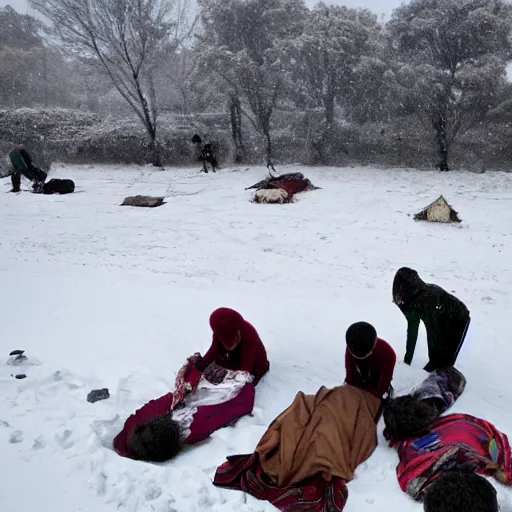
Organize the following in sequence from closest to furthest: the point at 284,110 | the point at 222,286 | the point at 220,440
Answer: the point at 220,440 < the point at 222,286 < the point at 284,110

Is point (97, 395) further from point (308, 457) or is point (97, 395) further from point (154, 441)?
point (308, 457)

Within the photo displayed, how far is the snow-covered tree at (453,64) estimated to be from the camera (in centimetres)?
1430

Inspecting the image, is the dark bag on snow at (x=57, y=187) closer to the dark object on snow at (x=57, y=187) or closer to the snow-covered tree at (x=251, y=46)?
the dark object on snow at (x=57, y=187)

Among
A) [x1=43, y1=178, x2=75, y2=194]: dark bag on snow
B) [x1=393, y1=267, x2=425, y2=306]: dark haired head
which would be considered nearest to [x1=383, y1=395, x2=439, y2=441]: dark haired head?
[x1=393, y1=267, x2=425, y2=306]: dark haired head

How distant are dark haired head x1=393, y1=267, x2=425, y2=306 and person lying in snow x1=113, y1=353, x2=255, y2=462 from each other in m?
1.58

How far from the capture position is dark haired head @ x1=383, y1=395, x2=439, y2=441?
123 inches

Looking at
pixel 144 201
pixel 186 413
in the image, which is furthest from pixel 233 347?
pixel 144 201

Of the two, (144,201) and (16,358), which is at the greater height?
(144,201)

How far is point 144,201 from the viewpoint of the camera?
11.6 meters

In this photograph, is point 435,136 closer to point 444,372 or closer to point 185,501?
point 444,372

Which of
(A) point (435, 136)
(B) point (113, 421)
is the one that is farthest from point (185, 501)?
(A) point (435, 136)

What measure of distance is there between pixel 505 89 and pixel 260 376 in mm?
16525

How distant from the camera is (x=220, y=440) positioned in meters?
3.39

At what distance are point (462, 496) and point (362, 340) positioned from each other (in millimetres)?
1618
